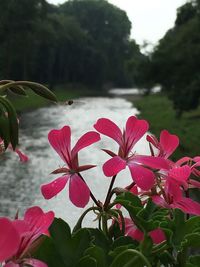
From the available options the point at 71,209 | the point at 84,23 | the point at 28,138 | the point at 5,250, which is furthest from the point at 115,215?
the point at 84,23

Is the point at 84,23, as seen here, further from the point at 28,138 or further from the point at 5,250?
the point at 5,250

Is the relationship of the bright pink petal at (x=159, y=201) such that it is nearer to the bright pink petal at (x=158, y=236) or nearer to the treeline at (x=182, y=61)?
the bright pink petal at (x=158, y=236)

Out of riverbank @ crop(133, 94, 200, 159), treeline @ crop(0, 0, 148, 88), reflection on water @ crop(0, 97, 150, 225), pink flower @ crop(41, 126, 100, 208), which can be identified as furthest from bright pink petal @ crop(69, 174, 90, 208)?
treeline @ crop(0, 0, 148, 88)

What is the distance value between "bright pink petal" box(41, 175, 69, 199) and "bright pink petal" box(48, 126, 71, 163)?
0.03 meters

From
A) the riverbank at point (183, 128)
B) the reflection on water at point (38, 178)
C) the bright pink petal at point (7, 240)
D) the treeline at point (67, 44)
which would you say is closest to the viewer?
the bright pink petal at point (7, 240)

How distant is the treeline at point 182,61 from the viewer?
54.0ft

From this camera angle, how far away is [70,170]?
2.32 ft

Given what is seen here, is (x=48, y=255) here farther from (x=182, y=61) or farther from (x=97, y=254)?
(x=182, y=61)

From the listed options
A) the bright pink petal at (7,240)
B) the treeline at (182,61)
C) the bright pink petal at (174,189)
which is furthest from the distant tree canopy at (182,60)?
the bright pink petal at (7,240)

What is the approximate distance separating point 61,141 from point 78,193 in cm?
7

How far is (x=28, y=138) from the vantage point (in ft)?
61.8

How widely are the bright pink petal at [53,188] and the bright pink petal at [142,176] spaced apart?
0.08 m

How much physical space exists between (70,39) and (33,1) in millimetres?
18527

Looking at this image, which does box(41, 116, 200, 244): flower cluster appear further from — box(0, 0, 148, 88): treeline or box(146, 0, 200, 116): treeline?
box(0, 0, 148, 88): treeline
